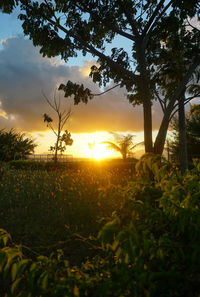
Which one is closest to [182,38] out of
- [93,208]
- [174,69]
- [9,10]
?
[174,69]

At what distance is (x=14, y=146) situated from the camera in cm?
3059

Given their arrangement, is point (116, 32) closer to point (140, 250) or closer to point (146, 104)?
point (146, 104)

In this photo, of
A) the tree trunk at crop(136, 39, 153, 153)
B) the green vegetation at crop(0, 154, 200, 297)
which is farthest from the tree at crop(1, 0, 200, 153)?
the green vegetation at crop(0, 154, 200, 297)

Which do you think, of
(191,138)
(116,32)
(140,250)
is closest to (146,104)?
(116,32)

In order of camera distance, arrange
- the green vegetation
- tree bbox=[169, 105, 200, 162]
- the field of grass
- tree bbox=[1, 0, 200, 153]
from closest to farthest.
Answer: the green vegetation → the field of grass → tree bbox=[1, 0, 200, 153] → tree bbox=[169, 105, 200, 162]

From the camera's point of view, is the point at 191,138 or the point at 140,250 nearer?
the point at 140,250

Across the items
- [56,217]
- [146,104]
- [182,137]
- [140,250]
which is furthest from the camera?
[182,137]

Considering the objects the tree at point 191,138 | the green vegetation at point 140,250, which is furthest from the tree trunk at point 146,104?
the tree at point 191,138

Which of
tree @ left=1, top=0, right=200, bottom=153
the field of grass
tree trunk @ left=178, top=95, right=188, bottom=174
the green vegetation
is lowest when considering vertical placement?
the field of grass

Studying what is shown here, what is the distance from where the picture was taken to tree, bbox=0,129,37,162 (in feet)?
96.0

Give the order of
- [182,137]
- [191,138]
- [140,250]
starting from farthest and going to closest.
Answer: [191,138] < [182,137] < [140,250]

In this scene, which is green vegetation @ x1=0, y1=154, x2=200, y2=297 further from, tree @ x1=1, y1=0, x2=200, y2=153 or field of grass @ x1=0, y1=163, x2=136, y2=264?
tree @ x1=1, y1=0, x2=200, y2=153

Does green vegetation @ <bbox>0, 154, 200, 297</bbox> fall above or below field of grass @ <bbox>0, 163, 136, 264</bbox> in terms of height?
above

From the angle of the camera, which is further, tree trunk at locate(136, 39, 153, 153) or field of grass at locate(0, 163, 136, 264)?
tree trunk at locate(136, 39, 153, 153)
